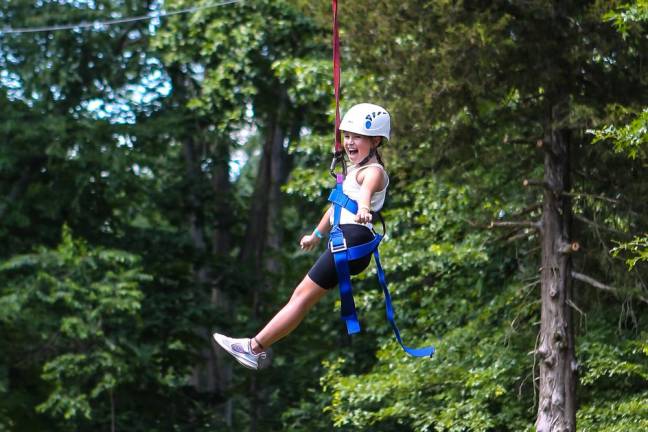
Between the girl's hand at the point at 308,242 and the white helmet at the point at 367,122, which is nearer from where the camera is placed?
the white helmet at the point at 367,122

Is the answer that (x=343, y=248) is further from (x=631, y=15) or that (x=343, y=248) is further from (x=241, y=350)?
(x=631, y=15)

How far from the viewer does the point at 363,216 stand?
5.85 metres

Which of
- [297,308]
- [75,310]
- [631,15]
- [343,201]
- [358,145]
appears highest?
[631,15]

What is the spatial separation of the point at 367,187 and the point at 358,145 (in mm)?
275

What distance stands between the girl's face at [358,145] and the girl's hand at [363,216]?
1.34 feet

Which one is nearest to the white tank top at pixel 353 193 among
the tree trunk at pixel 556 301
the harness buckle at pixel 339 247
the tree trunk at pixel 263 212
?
the harness buckle at pixel 339 247

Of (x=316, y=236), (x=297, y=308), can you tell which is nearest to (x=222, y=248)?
(x=316, y=236)

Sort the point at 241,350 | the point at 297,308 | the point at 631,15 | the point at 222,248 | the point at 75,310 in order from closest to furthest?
the point at 297,308, the point at 241,350, the point at 631,15, the point at 75,310, the point at 222,248

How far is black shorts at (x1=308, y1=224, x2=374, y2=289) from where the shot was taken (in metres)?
6.18

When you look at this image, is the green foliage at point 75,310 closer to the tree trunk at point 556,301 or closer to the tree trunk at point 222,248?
the tree trunk at point 222,248

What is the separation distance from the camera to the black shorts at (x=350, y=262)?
6184 mm

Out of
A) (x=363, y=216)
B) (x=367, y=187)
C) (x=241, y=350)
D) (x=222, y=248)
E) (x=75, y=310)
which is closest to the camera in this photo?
(x=363, y=216)

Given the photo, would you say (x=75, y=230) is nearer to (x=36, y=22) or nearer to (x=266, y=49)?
(x=36, y=22)

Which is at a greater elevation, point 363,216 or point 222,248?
point 222,248
